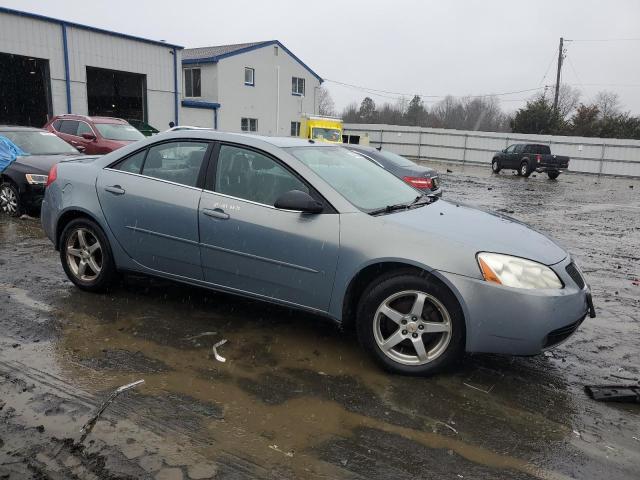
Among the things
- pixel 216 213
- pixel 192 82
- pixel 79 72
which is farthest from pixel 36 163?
pixel 192 82

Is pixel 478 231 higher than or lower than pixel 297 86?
lower

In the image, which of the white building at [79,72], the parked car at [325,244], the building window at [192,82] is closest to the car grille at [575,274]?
the parked car at [325,244]

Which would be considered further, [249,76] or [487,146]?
[487,146]

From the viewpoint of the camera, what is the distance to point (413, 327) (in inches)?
138

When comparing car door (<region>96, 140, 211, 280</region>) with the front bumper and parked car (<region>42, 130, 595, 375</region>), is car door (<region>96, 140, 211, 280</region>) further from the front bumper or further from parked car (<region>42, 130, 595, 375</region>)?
the front bumper

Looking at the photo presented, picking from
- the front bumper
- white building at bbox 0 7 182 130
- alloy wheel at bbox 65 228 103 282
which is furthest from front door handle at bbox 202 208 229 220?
white building at bbox 0 7 182 130

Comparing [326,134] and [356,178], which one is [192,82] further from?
[356,178]

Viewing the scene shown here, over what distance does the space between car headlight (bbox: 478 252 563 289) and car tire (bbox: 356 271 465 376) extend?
297 mm

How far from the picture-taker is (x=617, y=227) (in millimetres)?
11250

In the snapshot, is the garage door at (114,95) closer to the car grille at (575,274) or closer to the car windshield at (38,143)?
the car windshield at (38,143)

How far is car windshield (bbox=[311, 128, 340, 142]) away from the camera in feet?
75.2

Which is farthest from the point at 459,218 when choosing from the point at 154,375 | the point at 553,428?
the point at 154,375

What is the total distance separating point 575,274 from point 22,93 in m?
29.6

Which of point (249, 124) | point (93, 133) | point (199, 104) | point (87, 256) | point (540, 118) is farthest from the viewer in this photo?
point (540, 118)
